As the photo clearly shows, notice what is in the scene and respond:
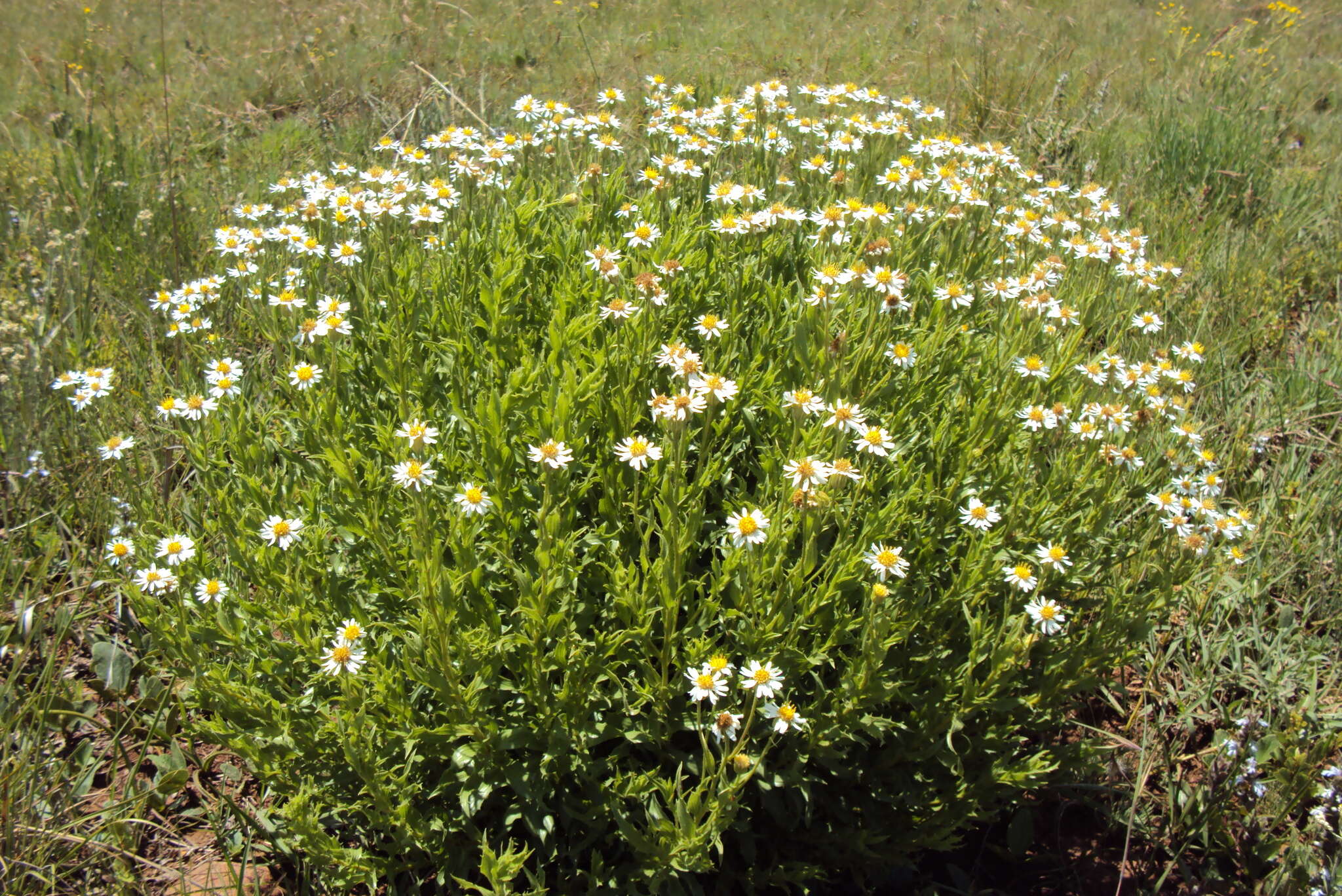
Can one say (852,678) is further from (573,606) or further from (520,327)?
(520,327)

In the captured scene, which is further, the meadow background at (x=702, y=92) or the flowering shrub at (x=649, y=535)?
the meadow background at (x=702, y=92)

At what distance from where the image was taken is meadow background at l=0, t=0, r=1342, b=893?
2795 millimetres

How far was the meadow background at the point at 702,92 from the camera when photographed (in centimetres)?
279

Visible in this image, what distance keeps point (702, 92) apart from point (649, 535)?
4.73m

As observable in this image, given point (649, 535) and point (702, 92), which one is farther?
point (702, 92)

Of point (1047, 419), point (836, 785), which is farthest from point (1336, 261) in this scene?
point (836, 785)

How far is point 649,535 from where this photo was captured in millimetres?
2281

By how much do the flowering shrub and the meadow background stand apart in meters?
0.38

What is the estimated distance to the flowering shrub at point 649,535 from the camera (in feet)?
7.14

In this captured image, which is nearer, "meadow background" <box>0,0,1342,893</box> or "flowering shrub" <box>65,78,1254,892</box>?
"flowering shrub" <box>65,78,1254,892</box>

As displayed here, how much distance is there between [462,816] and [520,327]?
1557 millimetres

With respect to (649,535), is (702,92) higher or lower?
lower

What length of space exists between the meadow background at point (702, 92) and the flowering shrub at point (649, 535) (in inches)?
14.9

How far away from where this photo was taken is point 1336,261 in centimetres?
534
